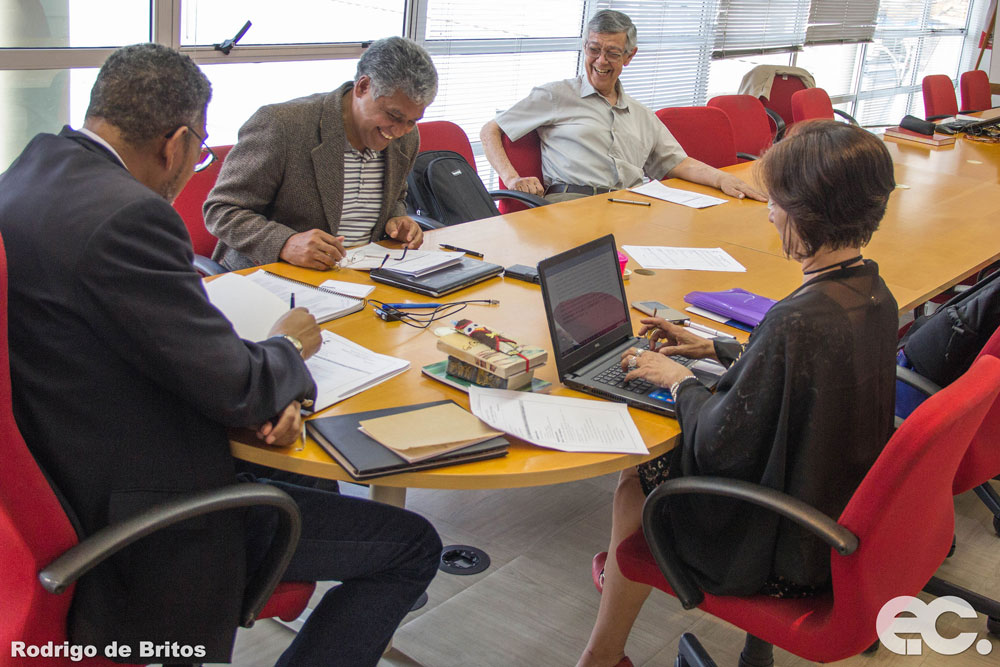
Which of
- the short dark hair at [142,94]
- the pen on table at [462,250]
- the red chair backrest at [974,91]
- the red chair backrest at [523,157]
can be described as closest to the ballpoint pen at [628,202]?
the red chair backrest at [523,157]

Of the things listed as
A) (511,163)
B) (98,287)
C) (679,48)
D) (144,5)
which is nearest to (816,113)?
(679,48)

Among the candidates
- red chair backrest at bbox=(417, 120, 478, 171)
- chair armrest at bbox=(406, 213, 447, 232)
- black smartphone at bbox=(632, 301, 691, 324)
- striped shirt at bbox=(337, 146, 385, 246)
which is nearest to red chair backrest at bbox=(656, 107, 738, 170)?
red chair backrest at bbox=(417, 120, 478, 171)

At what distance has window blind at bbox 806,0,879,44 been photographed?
7.36m

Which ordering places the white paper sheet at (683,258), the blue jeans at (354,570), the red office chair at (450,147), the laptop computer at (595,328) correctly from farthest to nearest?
1. the red office chair at (450,147)
2. the white paper sheet at (683,258)
3. the laptop computer at (595,328)
4. the blue jeans at (354,570)

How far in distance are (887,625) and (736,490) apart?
38 cm

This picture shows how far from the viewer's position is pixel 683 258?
2.72m

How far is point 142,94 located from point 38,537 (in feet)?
2.29

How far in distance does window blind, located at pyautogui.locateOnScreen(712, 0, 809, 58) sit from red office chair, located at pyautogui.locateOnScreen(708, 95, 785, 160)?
1.43 meters

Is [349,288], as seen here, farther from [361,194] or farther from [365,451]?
[365,451]

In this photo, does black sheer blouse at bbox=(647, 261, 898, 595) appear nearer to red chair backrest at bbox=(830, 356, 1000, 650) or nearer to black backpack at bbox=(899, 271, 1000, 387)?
red chair backrest at bbox=(830, 356, 1000, 650)

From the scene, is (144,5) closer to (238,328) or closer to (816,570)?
(238,328)

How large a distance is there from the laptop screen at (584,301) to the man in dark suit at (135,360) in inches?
20.0

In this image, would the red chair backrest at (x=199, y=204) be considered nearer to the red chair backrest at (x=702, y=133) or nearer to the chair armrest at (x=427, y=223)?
the chair armrest at (x=427, y=223)

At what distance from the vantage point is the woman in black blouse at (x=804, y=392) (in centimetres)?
153
